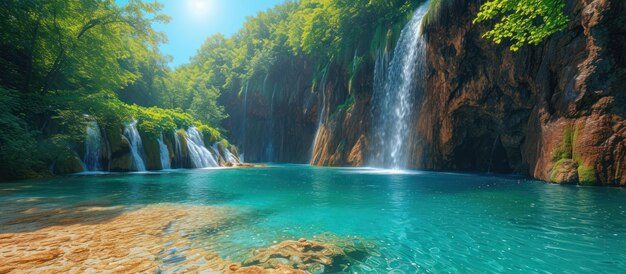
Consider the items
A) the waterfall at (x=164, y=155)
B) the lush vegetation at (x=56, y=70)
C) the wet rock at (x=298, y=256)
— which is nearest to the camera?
the wet rock at (x=298, y=256)

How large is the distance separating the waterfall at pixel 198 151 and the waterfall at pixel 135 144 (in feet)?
15.2

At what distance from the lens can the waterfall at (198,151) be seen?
76.9 feet

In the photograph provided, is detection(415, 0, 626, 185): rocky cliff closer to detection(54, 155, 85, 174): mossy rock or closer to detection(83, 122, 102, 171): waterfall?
detection(83, 122, 102, 171): waterfall

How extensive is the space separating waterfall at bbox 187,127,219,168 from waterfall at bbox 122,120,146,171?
4.64 m

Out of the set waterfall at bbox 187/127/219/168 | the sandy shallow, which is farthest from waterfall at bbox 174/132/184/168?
the sandy shallow

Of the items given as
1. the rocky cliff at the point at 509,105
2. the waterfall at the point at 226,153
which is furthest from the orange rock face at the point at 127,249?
the waterfall at the point at 226,153

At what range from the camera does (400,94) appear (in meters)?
20.0

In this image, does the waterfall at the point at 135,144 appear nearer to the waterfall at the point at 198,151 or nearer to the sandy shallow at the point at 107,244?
the waterfall at the point at 198,151

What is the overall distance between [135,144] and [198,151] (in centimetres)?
642

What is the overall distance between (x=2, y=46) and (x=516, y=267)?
20559 millimetres

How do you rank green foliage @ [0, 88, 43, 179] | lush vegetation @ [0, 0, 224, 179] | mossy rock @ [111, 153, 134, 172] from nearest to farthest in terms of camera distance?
green foliage @ [0, 88, 43, 179] → lush vegetation @ [0, 0, 224, 179] → mossy rock @ [111, 153, 134, 172]

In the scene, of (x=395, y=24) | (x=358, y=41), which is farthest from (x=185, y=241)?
(x=358, y=41)

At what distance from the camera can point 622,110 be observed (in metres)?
8.20

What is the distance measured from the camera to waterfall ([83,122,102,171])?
51.4 feet
